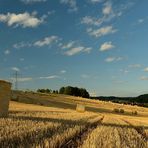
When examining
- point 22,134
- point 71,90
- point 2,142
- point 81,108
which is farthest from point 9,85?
point 71,90

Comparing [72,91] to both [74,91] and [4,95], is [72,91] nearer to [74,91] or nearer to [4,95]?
[74,91]

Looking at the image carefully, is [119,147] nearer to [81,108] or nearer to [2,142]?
[2,142]

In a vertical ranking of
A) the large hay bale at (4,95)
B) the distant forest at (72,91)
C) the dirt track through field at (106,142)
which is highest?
the distant forest at (72,91)

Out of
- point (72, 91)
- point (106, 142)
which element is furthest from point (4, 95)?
point (72, 91)

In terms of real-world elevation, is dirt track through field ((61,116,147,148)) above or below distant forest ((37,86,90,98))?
below

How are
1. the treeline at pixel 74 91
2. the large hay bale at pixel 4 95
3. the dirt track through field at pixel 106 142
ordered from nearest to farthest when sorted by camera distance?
1. the dirt track through field at pixel 106 142
2. the large hay bale at pixel 4 95
3. the treeline at pixel 74 91

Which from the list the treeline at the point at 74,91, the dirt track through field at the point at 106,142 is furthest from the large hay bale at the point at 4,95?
the treeline at the point at 74,91

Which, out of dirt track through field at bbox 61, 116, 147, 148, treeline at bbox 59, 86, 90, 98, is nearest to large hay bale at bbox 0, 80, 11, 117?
dirt track through field at bbox 61, 116, 147, 148

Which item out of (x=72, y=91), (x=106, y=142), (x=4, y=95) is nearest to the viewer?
(x=106, y=142)

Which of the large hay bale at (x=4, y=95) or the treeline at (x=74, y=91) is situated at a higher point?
the treeline at (x=74, y=91)

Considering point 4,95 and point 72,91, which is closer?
point 4,95

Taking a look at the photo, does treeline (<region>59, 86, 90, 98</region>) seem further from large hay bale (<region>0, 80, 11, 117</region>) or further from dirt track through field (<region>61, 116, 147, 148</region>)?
dirt track through field (<region>61, 116, 147, 148</region>)

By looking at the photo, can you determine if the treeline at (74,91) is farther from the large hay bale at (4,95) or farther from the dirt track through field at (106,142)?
the dirt track through field at (106,142)

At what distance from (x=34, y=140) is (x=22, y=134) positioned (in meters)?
1.07
